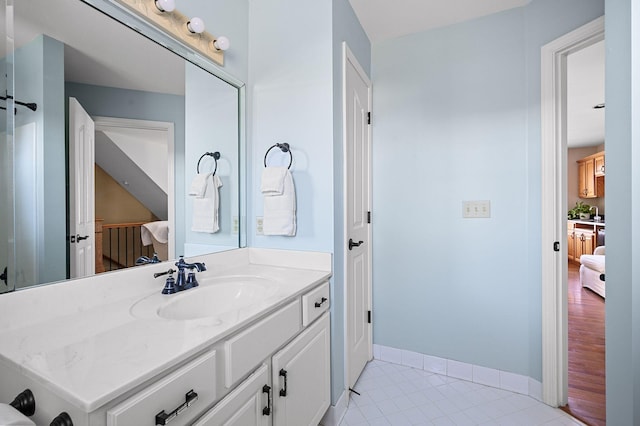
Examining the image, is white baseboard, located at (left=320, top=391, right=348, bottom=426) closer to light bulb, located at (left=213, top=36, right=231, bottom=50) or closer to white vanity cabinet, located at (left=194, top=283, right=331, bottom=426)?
white vanity cabinet, located at (left=194, top=283, right=331, bottom=426)

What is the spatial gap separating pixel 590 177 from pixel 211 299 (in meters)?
7.71

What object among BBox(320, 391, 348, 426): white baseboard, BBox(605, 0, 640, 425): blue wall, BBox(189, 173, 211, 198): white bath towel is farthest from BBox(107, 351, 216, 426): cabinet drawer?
BBox(605, 0, 640, 425): blue wall

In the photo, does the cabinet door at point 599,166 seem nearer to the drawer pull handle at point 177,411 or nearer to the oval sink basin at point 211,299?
the oval sink basin at point 211,299

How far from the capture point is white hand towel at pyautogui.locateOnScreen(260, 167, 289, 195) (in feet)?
5.06

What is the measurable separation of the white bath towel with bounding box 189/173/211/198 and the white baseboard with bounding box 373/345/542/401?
1.70 metres

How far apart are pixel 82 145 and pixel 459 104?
208 cm

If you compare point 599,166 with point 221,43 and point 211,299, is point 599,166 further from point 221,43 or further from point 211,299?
point 211,299

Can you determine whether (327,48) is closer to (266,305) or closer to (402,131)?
(402,131)

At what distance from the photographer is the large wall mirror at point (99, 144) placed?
865 mm

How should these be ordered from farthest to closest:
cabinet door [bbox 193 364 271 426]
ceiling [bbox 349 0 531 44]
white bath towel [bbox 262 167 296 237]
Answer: ceiling [bbox 349 0 531 44] → white bath towel [bbox 262 167 296 237] → cabinet door [bbox 193 364 271 426]

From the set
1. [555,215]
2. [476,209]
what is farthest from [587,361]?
[476,209]

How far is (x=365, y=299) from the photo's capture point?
6.95 ft

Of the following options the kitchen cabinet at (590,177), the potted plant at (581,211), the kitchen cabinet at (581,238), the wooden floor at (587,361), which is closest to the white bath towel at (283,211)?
the wooden floor at (587,361)

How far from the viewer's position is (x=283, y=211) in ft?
5.14
